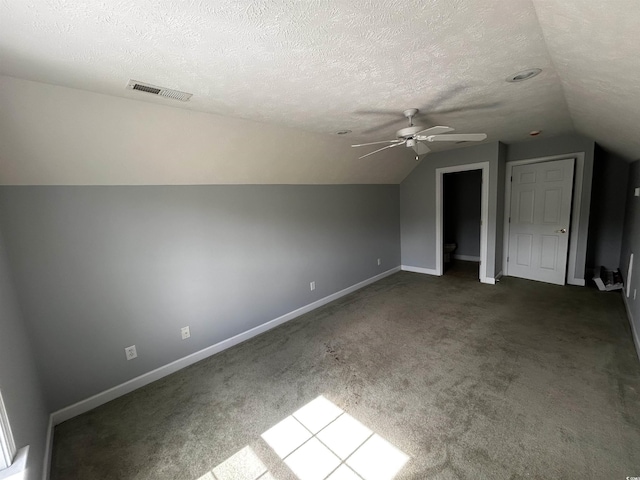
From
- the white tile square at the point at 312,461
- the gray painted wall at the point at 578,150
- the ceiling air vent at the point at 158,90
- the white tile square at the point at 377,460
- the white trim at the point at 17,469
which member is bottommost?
the white tile square at the point at 312,461

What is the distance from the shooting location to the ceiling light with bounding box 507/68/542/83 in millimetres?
1763

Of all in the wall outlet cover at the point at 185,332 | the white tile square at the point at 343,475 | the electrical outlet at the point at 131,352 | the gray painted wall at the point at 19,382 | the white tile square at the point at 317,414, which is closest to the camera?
the gray painted wall at the point at 19,382

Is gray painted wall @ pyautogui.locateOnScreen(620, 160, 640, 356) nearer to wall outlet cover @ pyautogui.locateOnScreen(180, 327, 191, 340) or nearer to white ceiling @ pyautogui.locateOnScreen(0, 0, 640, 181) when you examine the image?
white ceiling @ pyautogui.locateOnScreen(0, 0, 640, 181)

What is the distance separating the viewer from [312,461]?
164 cm

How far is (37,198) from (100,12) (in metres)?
1.58

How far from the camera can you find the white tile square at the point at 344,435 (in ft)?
5.60

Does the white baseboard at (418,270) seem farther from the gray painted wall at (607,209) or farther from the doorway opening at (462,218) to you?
the gray painted wall at (607,209)

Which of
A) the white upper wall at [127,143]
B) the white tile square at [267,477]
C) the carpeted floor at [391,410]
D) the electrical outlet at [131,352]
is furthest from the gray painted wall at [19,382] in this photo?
the white tile square at [267,477]

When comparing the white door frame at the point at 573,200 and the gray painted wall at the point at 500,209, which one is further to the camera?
the gray painted wall at the point at 500,209

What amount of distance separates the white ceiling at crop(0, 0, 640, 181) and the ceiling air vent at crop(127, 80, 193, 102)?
0.06m

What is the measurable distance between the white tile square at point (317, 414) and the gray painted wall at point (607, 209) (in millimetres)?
4950

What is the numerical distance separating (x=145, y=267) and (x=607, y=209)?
20.9 feet

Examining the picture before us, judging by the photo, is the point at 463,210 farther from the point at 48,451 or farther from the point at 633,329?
the point at 48,451

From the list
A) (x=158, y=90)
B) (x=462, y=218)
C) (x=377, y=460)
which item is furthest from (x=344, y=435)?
(x=462, y=218)
